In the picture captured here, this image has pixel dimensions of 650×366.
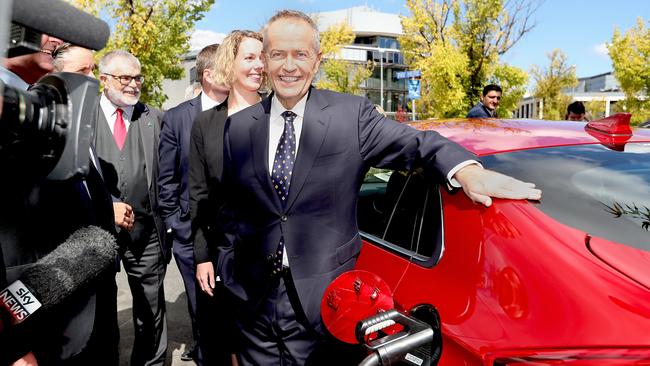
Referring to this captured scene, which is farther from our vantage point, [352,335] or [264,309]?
[264,309]

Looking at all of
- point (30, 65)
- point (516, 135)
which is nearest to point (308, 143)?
point (516, 135)

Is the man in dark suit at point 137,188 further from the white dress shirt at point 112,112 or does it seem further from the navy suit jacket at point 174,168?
the navy suit jacket at point 174,168

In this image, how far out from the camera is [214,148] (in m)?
2.88

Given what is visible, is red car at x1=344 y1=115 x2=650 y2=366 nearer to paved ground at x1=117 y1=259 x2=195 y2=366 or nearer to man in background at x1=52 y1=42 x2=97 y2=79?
man in background at x1=52 y1=42 x2=97 y2=79

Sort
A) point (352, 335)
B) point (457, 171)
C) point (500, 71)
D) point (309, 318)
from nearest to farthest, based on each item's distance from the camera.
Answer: point (352, 335) → point (457, 171) → point (309, 318) → point (500, 71)

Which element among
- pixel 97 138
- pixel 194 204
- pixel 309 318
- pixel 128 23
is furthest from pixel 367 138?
pixel 128 23

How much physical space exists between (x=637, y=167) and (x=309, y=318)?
133cm

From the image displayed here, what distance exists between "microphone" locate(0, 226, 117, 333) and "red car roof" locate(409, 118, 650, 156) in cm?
137

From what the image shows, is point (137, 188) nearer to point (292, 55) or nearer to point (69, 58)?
point (69, 58)

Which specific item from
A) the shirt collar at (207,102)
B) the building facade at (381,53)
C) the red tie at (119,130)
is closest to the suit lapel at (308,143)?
the shirt collar at (207,102)

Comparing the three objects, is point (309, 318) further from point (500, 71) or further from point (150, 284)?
point (500, 71)

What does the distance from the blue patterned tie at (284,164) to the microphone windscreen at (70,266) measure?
610 millimetres

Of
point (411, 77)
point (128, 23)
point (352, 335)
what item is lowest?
point (352, 335)

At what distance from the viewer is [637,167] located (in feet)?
6.21
